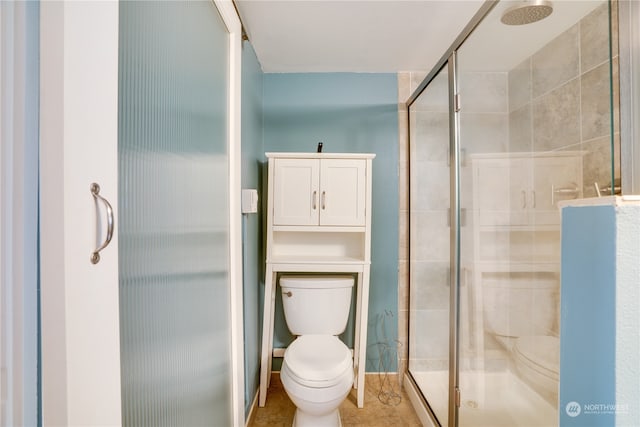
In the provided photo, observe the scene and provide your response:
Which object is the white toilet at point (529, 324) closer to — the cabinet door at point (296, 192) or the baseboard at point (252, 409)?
the cabinet door at point (296, 192)

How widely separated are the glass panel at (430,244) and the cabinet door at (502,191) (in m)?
0.30

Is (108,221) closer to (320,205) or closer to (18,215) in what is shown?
(18,215)

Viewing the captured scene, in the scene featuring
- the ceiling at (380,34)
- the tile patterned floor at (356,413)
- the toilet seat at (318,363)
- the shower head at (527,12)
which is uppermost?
the ceiling at (380,34)

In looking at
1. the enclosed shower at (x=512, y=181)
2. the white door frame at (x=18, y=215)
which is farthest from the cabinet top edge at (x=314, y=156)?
the white door frame at (x=18, y=215)

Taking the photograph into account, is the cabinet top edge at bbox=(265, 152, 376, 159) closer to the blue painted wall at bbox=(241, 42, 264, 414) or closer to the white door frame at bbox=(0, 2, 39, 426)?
the blue painted wall at bbox=(241, 42, 264, 414)

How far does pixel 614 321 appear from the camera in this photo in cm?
63

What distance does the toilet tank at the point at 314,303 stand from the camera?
75.7 inches

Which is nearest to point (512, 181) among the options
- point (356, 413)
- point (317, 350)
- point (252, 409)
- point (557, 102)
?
point (557, 102)

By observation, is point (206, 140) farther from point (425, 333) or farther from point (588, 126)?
point (425, 333)

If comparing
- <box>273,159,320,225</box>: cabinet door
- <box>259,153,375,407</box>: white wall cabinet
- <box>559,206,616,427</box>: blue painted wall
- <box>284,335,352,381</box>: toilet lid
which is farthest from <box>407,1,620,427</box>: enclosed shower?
<box>273,159,320,225</box>: cabinet door

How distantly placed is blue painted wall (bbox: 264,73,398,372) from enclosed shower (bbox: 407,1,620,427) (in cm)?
48

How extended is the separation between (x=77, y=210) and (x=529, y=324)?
1.29m

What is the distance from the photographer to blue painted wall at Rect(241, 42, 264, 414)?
5.51 feet

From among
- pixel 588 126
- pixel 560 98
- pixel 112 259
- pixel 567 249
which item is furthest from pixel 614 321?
pixel 112 259
